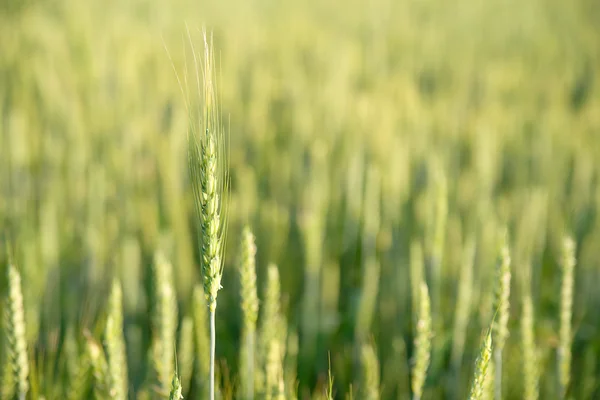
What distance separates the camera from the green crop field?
0.76 m

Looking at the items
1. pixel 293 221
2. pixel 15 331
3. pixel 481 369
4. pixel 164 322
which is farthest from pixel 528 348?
pixel 293 221

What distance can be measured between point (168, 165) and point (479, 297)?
0.93m

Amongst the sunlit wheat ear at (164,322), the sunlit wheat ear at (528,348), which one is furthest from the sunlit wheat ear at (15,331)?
the sunlit wheat ear at (528,348)

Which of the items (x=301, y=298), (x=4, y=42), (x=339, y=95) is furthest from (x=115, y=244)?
(x=4, y=42)

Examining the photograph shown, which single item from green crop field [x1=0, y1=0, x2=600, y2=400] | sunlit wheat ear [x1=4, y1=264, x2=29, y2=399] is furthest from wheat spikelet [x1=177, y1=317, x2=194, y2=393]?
sunlit wheat ear [x1=4, y1=264, x2=29, y2=399]

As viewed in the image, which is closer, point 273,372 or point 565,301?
point 273,372

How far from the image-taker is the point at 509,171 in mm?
2096

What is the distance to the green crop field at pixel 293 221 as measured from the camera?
0.76m

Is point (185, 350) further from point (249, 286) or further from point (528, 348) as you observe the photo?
point (528, 348)

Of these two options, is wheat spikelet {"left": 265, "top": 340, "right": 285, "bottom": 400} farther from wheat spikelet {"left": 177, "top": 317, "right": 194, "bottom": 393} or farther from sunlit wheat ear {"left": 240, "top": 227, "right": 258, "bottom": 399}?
wheat spikelet {"left": 177, "top": 317, "right": 194, "bottom": 393}

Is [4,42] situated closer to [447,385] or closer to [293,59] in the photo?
[293,59]

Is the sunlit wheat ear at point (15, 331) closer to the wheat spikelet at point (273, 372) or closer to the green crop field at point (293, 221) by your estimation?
the green crop field at point (293, 221)

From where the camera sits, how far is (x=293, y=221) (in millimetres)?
1706

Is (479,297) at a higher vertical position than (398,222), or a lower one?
lower
